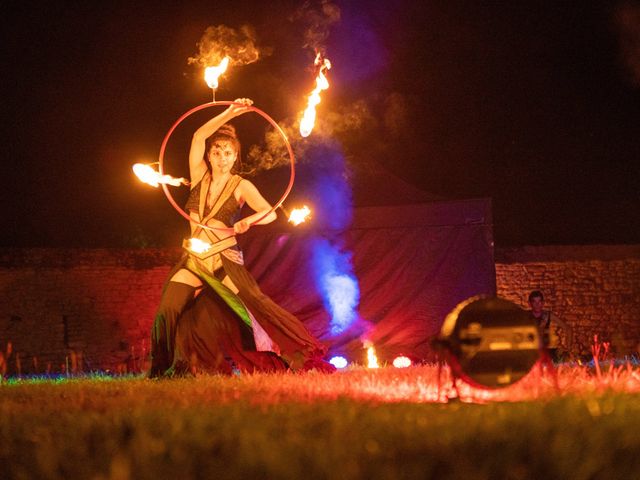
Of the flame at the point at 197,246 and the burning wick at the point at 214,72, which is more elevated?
the burning wick at the point at 214,72

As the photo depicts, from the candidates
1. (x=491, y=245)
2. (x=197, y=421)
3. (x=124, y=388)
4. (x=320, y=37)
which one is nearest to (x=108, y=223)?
(x=320, y=37)

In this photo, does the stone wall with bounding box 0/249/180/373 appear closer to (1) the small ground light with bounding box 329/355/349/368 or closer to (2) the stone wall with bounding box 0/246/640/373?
(2) the stone wall with bounding box 0/246/640/373

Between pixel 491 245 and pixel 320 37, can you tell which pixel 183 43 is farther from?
pixel 491 245

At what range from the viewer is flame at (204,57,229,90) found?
374 inches

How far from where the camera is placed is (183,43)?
60.3 ft

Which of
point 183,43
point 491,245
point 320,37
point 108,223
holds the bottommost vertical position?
point 491,245

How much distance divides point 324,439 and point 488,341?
1.91 metres

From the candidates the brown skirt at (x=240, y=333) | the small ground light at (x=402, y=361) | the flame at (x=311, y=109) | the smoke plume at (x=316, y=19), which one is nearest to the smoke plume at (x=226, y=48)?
the flame at (x=311, y=109)

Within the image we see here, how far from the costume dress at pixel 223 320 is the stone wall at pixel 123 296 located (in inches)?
128

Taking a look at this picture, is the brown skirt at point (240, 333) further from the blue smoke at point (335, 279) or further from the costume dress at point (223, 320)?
the blue smoke at point (335, 279)

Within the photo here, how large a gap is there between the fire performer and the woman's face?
0.03ft

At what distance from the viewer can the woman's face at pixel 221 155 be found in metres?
9.37

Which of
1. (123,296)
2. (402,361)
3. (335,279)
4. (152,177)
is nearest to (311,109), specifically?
(152,177)

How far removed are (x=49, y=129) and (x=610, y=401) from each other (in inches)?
568
